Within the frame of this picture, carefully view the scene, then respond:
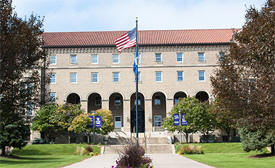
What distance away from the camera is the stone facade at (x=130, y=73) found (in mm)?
55500

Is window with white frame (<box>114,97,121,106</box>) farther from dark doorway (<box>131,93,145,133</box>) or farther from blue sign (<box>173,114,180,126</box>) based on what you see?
blue sign (<box>173,114,180,126</box>)

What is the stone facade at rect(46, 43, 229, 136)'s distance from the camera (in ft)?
182

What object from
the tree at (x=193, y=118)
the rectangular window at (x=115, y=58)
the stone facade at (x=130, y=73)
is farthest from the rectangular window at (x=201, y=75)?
the rectangular window at (x=115, y=58)

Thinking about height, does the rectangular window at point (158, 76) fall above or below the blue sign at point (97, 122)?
above

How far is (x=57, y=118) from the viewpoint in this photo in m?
47.2

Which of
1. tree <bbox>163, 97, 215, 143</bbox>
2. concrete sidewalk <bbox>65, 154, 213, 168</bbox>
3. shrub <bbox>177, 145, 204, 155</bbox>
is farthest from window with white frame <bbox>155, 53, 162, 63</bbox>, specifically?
concrete sidewalk <bbox>65, 154, 213, 168</bbox>

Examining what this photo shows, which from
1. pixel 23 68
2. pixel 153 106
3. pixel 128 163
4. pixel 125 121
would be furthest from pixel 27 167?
pixel 153 106

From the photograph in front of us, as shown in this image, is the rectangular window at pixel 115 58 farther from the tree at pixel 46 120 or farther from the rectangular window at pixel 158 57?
the tree at pixel 46 120

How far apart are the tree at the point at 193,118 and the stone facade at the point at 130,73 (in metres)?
8.68

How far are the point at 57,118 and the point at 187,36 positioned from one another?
23194 millimetres

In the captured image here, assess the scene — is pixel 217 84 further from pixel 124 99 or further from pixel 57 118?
pixel 124 99

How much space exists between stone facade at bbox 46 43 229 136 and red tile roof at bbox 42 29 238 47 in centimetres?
75

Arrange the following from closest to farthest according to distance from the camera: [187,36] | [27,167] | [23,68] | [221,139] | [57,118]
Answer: [27,167], [23,68], [57,118], [221,139], [187,36]

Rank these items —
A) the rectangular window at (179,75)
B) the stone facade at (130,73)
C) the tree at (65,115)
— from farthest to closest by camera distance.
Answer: the rectangular window at (179,75) → the stone facade at (130,73) → the tree at (65,115)
